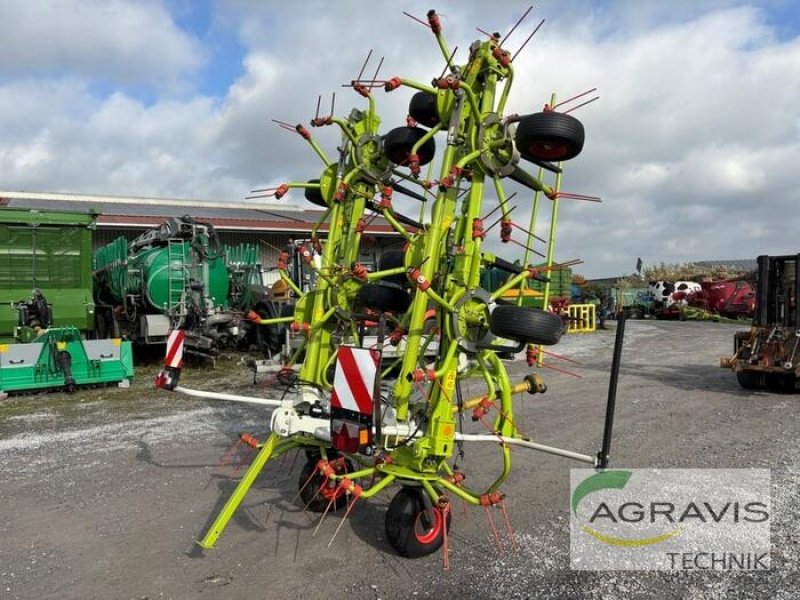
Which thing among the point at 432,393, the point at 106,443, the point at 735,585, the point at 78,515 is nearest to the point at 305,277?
the point at 106,443

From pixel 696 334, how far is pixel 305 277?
583 inches

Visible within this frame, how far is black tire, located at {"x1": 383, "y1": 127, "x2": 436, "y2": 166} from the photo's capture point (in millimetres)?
4773

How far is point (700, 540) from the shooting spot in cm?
435

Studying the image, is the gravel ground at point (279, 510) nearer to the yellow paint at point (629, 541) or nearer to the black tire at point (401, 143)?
the yellow paint at point (629, 541)

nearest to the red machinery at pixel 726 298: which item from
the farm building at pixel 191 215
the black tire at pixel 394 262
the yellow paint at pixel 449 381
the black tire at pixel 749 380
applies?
the farm building at pixel 191 215

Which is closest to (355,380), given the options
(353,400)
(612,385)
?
(353,400)

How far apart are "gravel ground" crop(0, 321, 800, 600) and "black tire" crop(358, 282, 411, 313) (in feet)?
5.15

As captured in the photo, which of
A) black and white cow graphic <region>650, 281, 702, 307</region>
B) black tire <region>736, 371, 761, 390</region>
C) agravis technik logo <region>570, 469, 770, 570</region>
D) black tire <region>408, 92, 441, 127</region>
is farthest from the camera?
black and white cow graphic <region>650, 281, 702, 307</region>

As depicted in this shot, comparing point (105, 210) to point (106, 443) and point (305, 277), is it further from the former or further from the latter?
point (106, 443)

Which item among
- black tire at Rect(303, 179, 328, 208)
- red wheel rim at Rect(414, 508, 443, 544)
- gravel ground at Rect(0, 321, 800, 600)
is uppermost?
black tire at Rect(303, 179, 328, 208)

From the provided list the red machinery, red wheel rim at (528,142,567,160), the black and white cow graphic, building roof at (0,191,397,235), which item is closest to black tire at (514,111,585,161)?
red wheel rim at (528,142,567,160)

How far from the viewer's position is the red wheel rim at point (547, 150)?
3969 mm

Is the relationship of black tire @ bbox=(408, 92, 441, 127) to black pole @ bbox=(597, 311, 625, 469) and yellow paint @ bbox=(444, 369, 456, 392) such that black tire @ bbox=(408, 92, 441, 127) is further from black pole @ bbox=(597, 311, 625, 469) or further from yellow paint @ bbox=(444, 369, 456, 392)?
black pole @ bbox=(597, 311, 625, 469)

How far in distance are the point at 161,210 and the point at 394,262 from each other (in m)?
23.7
